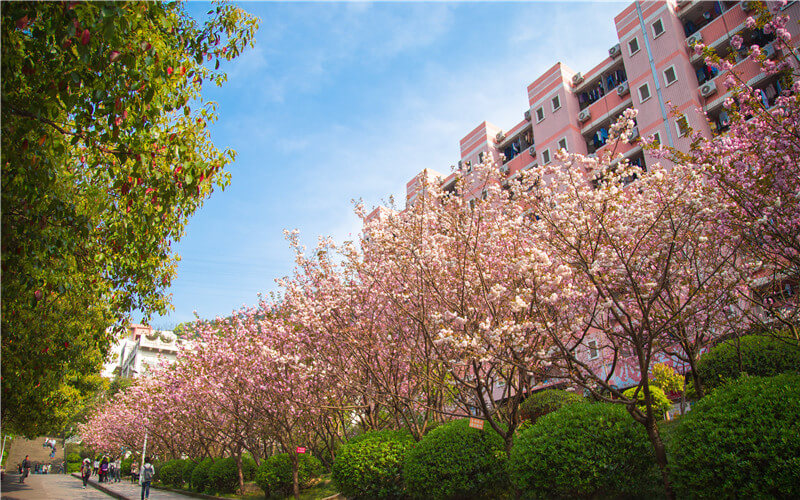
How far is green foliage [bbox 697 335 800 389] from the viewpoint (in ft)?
31.2

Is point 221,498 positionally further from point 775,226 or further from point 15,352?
point 775,226

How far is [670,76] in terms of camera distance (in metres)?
23.0

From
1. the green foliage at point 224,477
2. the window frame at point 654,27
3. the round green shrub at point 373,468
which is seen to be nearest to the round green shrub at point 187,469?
the green foliage at point 224,477

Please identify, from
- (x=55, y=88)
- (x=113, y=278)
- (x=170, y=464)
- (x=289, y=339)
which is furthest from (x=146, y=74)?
(x=170, y=464)

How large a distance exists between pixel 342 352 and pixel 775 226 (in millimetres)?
9884

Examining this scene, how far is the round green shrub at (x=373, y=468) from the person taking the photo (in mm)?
10688

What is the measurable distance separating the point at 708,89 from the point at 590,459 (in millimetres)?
21002

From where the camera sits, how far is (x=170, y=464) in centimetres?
2645

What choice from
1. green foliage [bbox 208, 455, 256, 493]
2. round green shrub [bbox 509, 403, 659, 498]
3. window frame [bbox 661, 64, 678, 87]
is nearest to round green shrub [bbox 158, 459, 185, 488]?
green foliage [bbox 208, 455, 256, 493]

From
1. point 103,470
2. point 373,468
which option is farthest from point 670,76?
point 103,470

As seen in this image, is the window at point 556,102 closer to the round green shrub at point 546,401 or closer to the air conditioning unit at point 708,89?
the air conditioning unit at point 708,89

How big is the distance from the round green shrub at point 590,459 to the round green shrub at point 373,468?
400 centimetres

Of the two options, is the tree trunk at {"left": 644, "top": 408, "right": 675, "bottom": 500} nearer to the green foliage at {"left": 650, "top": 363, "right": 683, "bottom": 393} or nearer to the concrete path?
the green foliage at {"left": 650, "top": 363, "right": 683, "bottom": 393}

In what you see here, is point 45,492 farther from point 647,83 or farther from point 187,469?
point 647,83
